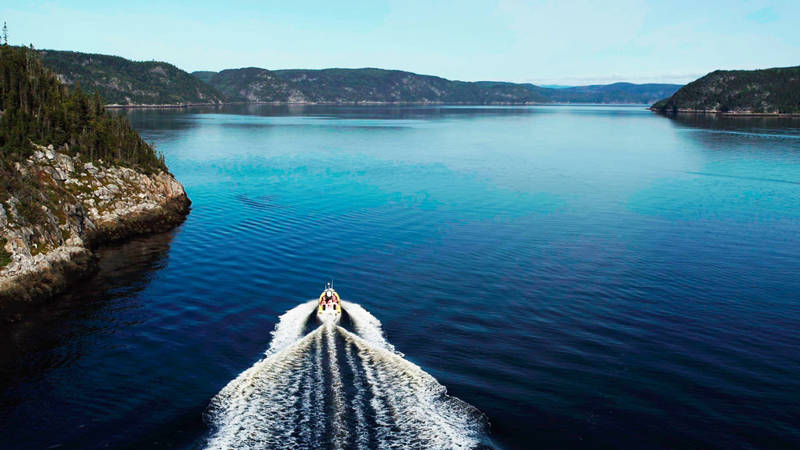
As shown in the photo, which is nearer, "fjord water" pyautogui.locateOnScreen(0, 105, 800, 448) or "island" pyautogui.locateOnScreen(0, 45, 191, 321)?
"fjord water" pyautogui.locateOnScreen(0, 105, 800, 448)

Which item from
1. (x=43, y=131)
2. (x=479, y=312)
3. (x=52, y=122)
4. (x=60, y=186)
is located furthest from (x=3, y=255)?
(x=479, y=312)

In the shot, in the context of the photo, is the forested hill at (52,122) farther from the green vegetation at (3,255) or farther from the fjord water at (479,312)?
the fjord water at (479,312)

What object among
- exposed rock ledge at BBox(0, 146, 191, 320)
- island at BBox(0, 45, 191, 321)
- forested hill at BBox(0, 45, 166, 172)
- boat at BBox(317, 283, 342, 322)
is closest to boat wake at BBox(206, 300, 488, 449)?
boat at BBox(317, 283, 342, 322)

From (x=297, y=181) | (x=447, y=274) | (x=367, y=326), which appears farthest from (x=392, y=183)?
(x=367, y=326)

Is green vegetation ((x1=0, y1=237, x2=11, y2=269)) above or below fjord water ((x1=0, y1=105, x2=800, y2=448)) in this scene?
above

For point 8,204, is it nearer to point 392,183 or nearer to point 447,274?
point 447,274

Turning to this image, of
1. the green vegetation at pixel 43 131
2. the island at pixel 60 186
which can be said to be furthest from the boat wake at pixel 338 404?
the green vegetation at pixel 43 131

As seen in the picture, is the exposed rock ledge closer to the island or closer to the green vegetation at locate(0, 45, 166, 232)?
the island

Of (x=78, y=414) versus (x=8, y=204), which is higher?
(x=8, y=204)
